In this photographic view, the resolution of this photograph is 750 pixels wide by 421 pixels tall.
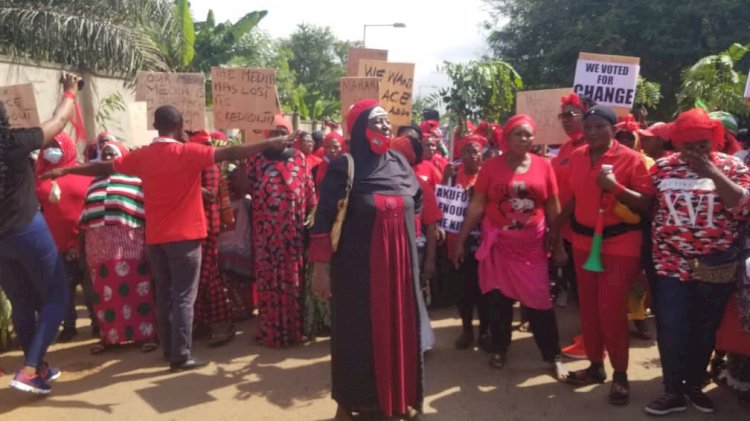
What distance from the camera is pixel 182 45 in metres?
15.8

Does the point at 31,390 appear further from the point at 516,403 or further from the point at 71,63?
the point at 71,63

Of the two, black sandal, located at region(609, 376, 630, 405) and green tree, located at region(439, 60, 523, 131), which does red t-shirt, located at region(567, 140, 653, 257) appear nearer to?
black sandal, located at region(609, 376, 630, 405)

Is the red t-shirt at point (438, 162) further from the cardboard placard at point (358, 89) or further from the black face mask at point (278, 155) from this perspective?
the black face mask at point (278, 155)

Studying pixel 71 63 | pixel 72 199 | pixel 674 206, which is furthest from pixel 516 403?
pixel 71 63

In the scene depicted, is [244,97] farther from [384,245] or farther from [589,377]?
[589,377]

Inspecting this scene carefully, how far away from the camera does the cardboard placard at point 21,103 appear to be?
5051 millimetres

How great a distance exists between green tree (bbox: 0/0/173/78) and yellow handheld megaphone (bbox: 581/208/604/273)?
10.5 meters

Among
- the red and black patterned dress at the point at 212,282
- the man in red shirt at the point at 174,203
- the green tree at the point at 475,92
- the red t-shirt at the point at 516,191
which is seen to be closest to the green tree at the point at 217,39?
the green tree at the point at 475,92

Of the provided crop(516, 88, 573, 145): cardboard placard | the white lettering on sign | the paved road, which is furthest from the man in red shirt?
the white lettering on sign

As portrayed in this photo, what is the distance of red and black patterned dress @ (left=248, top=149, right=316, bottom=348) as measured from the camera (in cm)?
516

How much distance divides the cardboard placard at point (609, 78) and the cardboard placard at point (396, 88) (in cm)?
159

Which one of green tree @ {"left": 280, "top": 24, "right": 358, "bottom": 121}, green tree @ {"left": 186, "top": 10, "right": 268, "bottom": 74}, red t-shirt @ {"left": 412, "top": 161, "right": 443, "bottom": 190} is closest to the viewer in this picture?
red t-shirt @ {"left": 412, "top": 161, "right": 443, "bottom": 190}

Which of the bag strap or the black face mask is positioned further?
the black face mask

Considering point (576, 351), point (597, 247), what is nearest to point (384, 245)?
point (597, 247)
